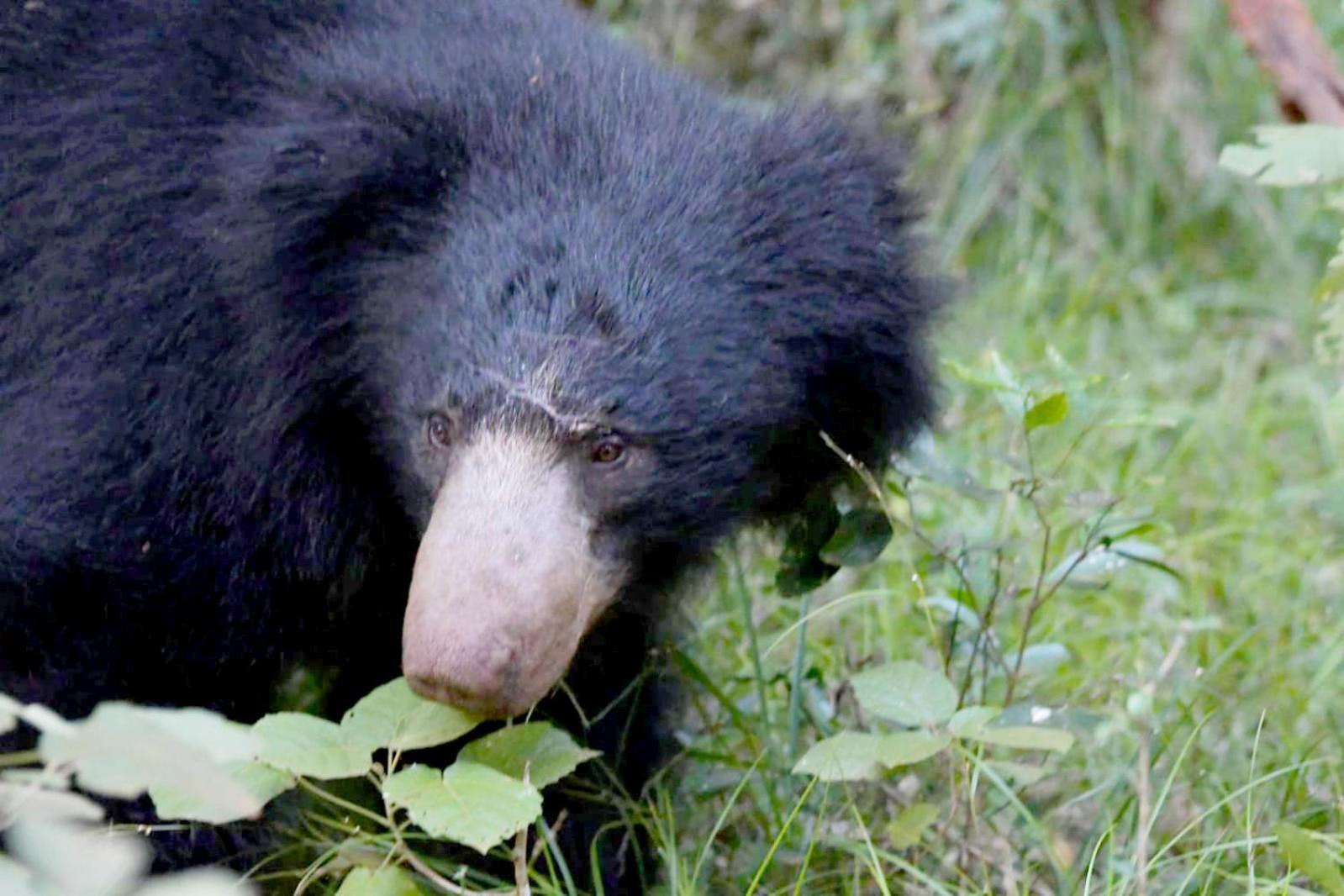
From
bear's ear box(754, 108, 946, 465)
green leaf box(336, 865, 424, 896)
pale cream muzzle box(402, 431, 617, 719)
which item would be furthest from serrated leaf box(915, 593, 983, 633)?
green leaf box(336, 865, 424, 896)

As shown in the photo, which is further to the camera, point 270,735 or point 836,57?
point 836,57

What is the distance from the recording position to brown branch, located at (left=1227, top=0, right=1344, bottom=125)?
4.71 m

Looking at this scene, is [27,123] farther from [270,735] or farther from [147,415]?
[270,735]

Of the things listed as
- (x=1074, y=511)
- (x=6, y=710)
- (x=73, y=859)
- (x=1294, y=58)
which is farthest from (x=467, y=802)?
(x=1294, y=58)

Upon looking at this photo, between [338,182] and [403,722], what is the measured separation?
2.89ft

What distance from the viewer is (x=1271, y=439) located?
553cm

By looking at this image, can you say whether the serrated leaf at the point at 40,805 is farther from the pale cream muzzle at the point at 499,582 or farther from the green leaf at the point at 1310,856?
the green leaf at the point at 1310,856

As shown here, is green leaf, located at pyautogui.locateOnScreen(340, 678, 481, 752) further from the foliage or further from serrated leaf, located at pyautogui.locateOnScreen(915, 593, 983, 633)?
serrated leaf, located at pyautogui.locateOnScreen(915, 593, 983, 633)

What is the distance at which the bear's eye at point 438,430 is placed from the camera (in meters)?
2.87

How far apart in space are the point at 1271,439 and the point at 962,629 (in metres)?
2.06

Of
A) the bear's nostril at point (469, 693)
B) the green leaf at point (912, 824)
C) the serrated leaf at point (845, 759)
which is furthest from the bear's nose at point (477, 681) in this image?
the green leaf at point (912, 824)

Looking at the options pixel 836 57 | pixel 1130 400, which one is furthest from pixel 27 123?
pixel 836 57

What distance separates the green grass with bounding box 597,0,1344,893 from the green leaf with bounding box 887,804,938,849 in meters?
0.01

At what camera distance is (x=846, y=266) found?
315cm
